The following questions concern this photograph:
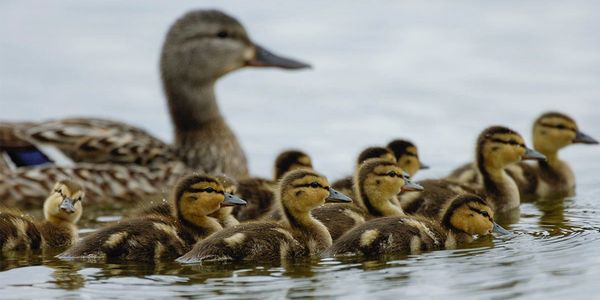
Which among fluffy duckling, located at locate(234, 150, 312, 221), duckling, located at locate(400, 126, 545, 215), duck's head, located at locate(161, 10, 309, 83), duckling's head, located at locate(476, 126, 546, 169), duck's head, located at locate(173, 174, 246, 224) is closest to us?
duck's head, located at locate(173, 174, 246, 224)

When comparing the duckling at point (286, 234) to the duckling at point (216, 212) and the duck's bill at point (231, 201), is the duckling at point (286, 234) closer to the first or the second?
the duck's bill at point (231, 201)

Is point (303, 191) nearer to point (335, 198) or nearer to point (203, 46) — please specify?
point (335, 198)

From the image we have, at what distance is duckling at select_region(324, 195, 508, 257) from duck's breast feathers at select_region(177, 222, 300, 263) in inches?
8.8

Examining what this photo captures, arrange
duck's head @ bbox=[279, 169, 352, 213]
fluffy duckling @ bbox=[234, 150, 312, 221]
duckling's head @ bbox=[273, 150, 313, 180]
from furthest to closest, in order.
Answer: duckling's head @ bbox=[273, 150, 313, 180] < fluffy duckling @ bbox=[234, 150, 312, 221] < duck's head @ bbox=[279, 169, 352, 213]

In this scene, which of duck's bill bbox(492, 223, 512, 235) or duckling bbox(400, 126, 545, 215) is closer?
duck's bill bbox(492, 223, 512, 235)

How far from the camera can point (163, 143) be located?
1024cm

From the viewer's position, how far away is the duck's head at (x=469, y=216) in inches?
290

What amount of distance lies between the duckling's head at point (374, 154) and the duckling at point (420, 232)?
3.42 feet

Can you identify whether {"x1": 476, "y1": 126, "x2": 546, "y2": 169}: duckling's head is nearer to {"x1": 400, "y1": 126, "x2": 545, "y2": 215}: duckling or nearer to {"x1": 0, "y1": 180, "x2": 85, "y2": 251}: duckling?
{"x1": 400, "y1": 126, "x2": 545, "y2": 215}: duckling

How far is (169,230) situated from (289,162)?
6.46ft

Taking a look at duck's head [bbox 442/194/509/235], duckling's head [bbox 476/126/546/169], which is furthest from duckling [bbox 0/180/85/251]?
duckling's head [bbox 476/126/546/169]

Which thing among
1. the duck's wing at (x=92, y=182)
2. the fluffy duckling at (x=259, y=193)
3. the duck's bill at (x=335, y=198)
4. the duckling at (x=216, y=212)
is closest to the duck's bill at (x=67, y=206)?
the duckling at (x=216, y=212)

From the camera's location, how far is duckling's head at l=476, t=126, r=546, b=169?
9.18 m

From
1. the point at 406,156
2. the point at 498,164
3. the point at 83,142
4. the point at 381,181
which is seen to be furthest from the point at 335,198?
the point at 83,142
